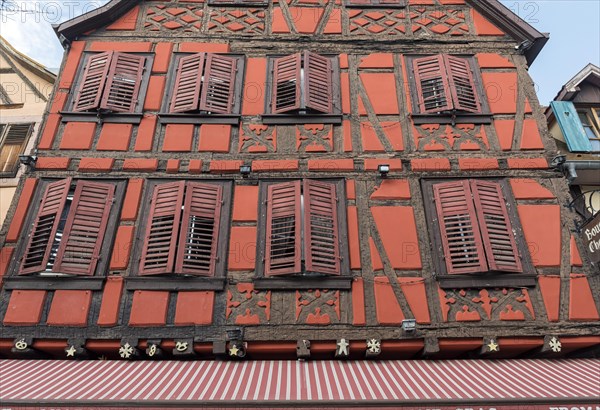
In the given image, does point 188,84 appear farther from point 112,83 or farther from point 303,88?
point 303,88

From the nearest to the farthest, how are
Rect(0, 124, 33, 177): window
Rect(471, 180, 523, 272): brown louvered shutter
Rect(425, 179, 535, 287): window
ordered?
Rect(425, 179, 535, 287): window, Rect(471, 180, 523, 272): brown louvered shutter, Rect(0, 124, 33, 177): window

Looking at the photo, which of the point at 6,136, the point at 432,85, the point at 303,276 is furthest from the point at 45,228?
the point at 432,85

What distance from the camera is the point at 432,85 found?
339 inches

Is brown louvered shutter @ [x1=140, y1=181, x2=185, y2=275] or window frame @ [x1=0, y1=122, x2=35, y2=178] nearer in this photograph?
brown louvered shutter @ [x1=140, y1=181, x2=185, y2=275]

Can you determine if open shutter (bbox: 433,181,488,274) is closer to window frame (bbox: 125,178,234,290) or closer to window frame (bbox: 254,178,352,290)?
window frame (bbox: 254,178,352,290)

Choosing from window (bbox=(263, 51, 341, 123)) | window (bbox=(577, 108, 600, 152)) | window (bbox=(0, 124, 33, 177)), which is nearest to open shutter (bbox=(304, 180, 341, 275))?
window (bbox=(263, 51, 341, 123))

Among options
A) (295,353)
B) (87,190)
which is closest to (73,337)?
(87,190)

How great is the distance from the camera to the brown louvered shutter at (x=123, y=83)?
8.27m

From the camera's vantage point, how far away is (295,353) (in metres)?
6.19

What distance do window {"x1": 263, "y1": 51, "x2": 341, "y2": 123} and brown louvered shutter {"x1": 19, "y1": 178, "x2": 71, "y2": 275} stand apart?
3.95m

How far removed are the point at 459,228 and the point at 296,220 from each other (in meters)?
2.78

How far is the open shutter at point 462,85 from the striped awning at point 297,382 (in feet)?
15.8

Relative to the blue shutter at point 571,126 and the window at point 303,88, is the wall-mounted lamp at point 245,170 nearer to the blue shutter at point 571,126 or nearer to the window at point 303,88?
the window at point 303,88

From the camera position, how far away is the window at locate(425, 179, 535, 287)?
6.66 metres
